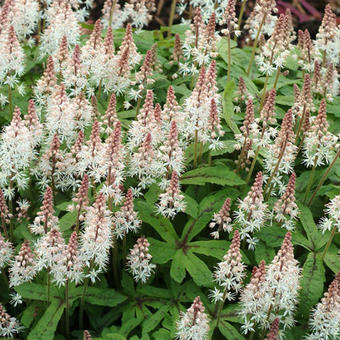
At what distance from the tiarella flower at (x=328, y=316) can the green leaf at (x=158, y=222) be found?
1132 millimetres

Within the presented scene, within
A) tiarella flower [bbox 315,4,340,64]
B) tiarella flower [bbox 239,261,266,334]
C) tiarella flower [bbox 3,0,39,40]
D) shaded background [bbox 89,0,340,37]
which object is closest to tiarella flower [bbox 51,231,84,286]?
tiarella flower [bbox 239,261,266,334]

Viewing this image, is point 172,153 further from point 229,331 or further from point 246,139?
point 229,331

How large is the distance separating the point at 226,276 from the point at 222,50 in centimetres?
274

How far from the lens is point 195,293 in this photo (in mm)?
4102

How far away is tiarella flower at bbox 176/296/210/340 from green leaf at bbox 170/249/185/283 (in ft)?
1.39

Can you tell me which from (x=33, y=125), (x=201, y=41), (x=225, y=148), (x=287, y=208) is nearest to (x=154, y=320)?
(x=287, y=208)

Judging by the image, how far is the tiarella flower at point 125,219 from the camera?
13.1ft

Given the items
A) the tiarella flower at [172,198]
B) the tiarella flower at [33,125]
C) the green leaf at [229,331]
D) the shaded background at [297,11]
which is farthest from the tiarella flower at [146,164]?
the shaded background at [297,11]

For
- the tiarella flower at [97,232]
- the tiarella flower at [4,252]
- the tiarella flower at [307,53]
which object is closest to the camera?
the tiarella flower at [97,232]

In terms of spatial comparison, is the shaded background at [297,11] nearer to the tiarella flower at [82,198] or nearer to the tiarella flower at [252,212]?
the tiarella flower at [252,212]

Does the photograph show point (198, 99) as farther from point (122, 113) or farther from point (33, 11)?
point (33, 11)

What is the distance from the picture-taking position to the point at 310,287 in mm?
3947

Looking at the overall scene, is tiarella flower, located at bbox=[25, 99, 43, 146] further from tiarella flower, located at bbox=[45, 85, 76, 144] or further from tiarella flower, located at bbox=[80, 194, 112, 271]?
tiarella flower, located at bbox=[80, 194, 112, 271]

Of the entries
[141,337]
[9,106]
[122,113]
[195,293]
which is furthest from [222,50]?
[141,337]
